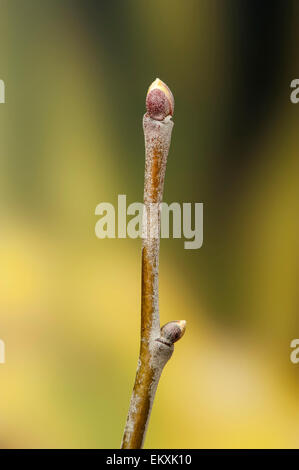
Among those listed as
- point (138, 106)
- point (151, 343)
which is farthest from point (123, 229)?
point (151, 343)

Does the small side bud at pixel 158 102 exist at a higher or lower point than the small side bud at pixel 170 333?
higher

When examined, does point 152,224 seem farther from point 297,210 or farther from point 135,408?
point 297,210

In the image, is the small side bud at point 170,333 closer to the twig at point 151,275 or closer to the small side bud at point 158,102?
the twig at point 151,275

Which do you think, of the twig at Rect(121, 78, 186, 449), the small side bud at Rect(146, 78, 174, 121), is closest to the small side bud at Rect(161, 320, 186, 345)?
the twig at Rect(121, 78, 186, 449)

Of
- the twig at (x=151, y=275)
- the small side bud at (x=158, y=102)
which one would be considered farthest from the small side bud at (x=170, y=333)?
the small side bud at (x=158, y=102)

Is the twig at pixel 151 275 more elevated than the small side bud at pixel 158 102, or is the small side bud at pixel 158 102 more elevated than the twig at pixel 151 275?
the small side bud at pixel 158 102

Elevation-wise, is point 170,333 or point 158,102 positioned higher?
point 158,102

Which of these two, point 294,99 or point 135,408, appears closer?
point 135,408

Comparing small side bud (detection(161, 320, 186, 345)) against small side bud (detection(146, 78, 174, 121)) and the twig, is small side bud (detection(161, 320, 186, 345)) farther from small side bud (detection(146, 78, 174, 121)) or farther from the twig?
small side bud (detection(146, 78, 174, 121))
